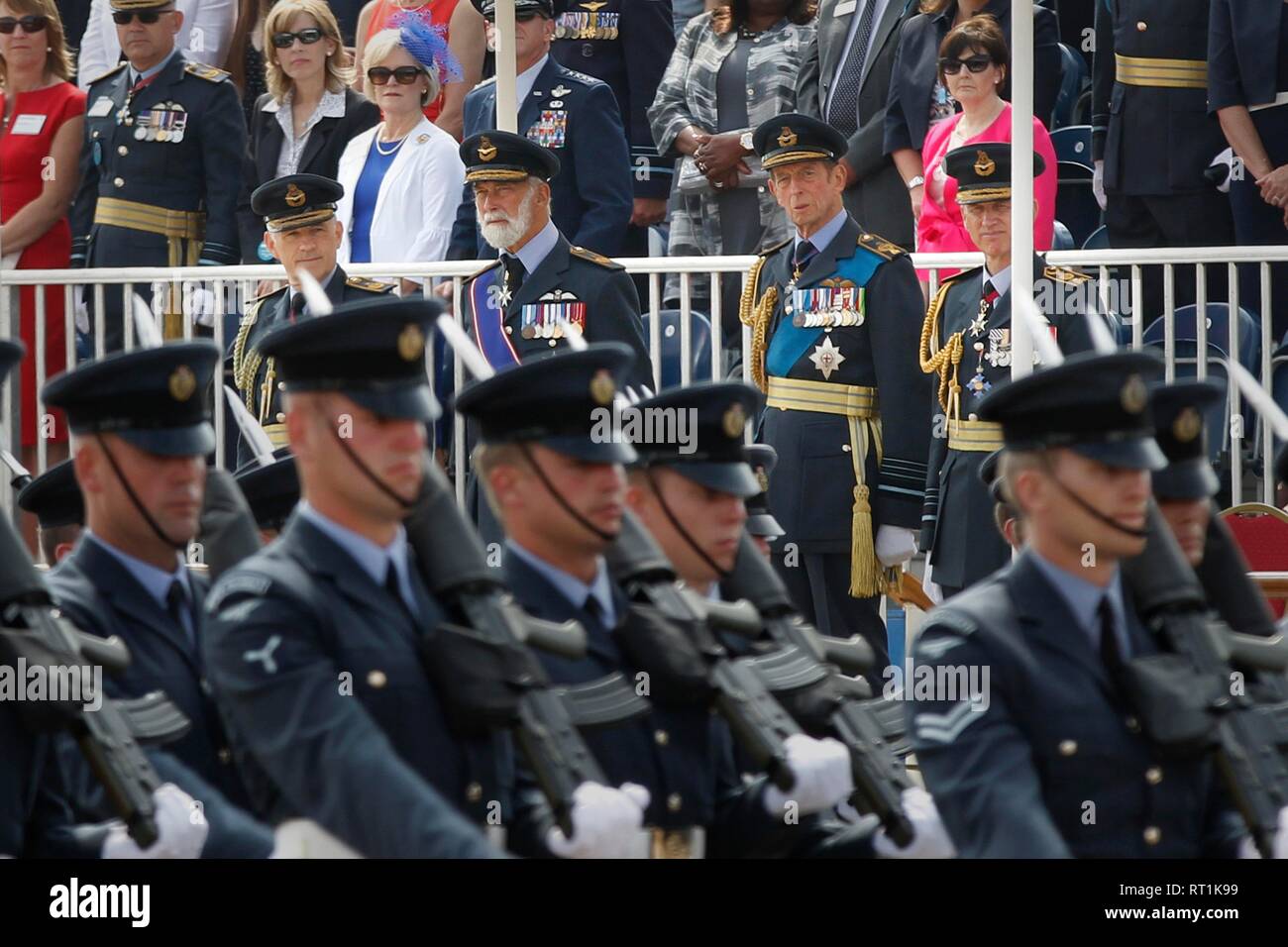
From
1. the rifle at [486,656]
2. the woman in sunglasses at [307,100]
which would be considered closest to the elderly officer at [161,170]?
the woman in sunglasses at [307,100]

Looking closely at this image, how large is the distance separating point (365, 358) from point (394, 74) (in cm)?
330

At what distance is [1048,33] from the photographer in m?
9.05

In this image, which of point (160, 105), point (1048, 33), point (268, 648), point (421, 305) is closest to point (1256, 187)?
point (1048, 33)

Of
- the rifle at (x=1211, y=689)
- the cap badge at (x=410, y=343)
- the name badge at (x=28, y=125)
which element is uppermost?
the name badge at (x=28, y=125)

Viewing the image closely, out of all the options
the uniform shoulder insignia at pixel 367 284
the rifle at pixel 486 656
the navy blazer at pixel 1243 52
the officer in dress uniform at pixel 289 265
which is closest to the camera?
the rifle at pixel 486 656

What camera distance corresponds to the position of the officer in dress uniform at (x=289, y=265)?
268 inches

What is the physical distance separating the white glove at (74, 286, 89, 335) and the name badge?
2.26ft

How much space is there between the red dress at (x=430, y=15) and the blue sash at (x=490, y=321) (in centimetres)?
126

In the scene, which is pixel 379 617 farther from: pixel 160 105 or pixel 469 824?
pixel 160 105

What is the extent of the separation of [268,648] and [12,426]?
1.36m

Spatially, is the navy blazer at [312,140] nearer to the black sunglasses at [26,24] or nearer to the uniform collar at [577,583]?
the black sunglasses at [26,24]

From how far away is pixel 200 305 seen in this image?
24.8ft

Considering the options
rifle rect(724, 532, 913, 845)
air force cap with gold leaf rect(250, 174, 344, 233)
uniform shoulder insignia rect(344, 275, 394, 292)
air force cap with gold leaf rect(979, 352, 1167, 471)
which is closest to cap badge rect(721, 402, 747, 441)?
rifle rect(724, 532, 913, 845)

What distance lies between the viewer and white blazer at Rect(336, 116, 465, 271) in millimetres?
8195
